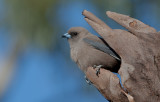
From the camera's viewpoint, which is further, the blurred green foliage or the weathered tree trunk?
the blurred green foliage

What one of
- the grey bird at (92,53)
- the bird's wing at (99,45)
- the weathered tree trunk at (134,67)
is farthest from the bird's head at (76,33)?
the weathered tree trunk at (134,67)

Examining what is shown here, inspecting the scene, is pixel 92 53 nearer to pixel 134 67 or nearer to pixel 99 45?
pixel 99 45

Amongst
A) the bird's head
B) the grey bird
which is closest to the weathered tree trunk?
the grey bird

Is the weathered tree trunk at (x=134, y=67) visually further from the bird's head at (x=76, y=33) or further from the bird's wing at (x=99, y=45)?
the bird's head at (x=76, y=33)

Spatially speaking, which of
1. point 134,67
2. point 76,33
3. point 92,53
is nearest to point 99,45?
point 92,53

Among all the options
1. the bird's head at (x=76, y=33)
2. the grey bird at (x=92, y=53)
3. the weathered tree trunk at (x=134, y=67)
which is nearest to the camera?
the weathered tree trunk at (x=134, y=67)

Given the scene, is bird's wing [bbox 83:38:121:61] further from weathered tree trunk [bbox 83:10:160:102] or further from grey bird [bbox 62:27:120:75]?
weathered tree trunk [bbox 83:10:160:102]
